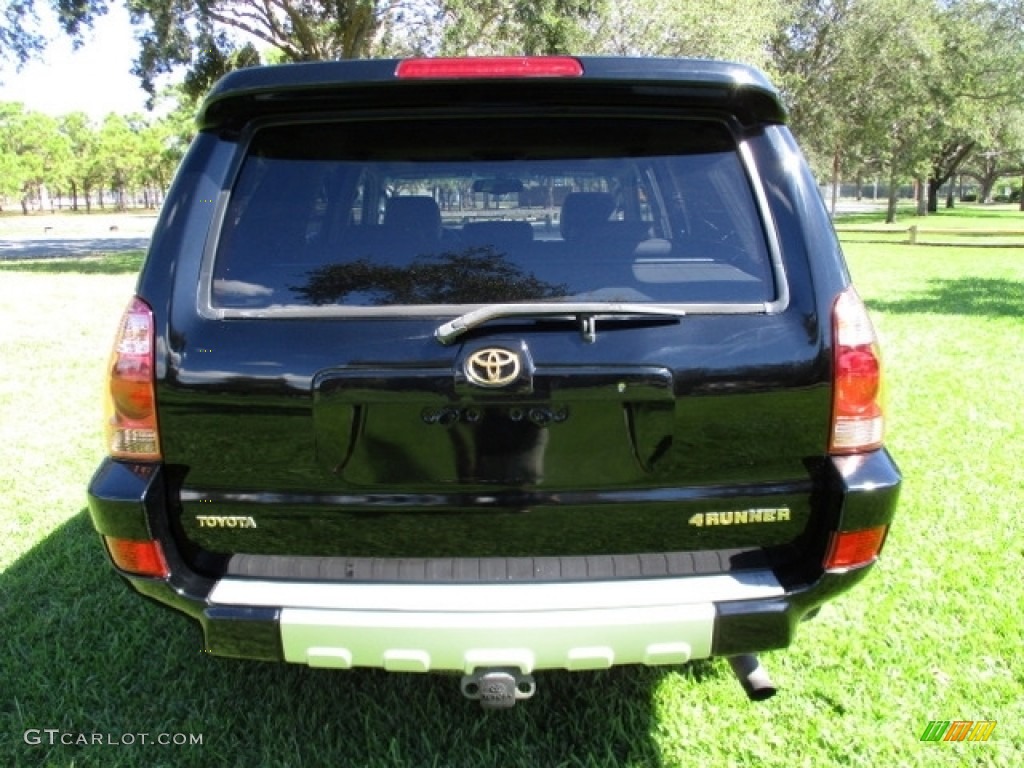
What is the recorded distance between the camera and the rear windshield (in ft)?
6.71

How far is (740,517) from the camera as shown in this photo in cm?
205

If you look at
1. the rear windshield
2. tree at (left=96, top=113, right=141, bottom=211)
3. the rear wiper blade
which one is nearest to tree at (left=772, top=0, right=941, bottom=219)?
the rear windshield

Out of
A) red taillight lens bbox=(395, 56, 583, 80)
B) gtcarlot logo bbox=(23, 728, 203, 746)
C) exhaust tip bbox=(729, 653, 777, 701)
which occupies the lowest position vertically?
gtcarlot logo bbox=(23, 728, 203, 746)

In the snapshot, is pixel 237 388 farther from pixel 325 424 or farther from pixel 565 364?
pixel 565 364

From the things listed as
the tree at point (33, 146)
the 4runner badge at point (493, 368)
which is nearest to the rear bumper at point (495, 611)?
the 4runner badge at point (493, 368)

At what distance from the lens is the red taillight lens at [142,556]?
2.07m

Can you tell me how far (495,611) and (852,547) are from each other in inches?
37.0

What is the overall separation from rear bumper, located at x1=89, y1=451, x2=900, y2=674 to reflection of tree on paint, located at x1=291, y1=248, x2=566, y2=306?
66 cm

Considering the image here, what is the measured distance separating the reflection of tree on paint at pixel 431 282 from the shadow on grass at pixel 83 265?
16516 mm

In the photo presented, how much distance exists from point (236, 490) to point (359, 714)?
1058 millimetres

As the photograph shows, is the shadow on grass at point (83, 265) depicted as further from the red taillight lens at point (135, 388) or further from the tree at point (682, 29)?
the red taillight lens at point (135, 388)

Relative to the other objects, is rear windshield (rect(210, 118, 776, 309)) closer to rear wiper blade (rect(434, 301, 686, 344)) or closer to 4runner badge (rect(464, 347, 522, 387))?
rear wiper blade (rect(434, 301, 686, 344))

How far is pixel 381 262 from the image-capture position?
2.10 meters

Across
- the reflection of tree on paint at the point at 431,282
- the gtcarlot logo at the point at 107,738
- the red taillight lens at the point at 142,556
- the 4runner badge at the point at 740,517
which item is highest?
the reflection of tree on paint at the point at 431,282
